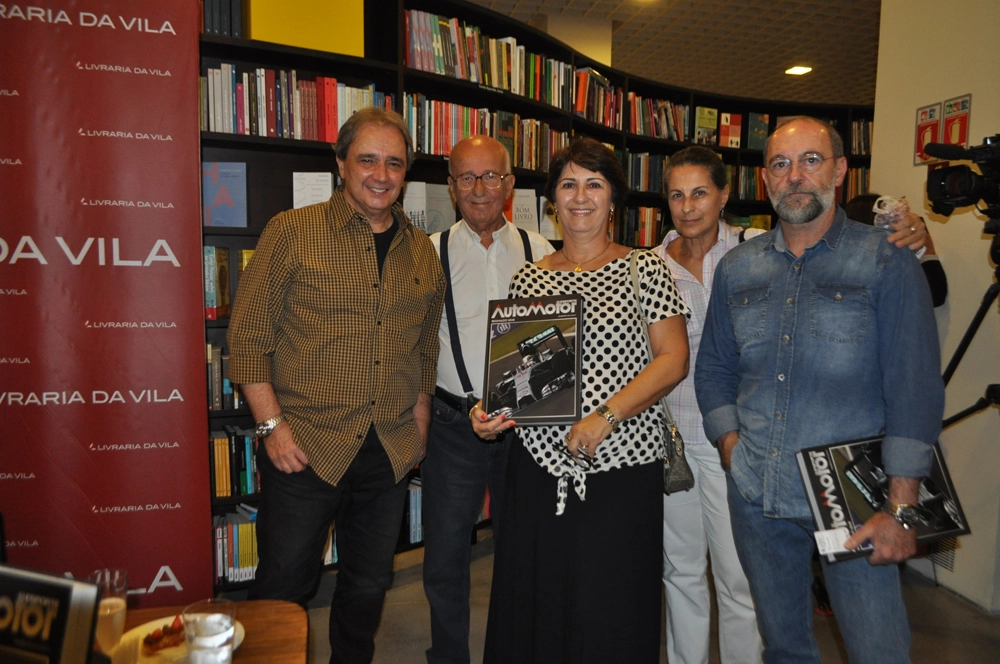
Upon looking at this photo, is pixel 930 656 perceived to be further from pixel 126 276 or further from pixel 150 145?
pixel 150 145

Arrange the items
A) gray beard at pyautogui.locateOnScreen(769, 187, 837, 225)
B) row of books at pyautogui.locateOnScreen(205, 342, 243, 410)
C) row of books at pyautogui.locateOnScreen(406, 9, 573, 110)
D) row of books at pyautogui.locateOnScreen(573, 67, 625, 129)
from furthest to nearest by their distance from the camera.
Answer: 1. row of books at pyautogui.locateOnScreen(573, 67, 625, 129)
2. row of books at pyautogui.locateOnScreen(406, 9, 573, 110)
3. row of books at pyautogui.locateOnScreen(205, 342, 243, 410)
4. gray beard at pyautogui.locateOnScreen(769, 187, 837, 225)

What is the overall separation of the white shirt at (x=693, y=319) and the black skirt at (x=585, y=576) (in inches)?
17.3

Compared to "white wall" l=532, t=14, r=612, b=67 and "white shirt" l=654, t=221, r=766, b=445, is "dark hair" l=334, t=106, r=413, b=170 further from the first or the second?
"white wall" l=532, t=14, r=612, b=67

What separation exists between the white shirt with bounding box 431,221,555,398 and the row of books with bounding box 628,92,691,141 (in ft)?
10.8

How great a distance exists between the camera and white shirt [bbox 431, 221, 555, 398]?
2.32 metres

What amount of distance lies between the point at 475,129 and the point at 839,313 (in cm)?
266

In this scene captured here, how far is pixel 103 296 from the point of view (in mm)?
2449

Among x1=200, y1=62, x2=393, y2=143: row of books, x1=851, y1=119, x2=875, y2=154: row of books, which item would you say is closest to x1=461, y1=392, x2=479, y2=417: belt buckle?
x1=200, y1=62, x2=393, y2=143: row of books

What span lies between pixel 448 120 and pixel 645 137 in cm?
230

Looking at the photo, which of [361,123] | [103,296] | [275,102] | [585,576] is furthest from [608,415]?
[275,102]

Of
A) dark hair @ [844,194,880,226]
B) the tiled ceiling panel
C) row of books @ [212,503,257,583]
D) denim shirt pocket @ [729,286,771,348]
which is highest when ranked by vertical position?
the tiled ceiling panel

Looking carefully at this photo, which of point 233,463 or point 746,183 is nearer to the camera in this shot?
point 233,463

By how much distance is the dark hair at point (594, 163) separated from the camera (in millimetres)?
1784

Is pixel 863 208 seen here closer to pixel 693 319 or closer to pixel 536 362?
pixel 693 319
